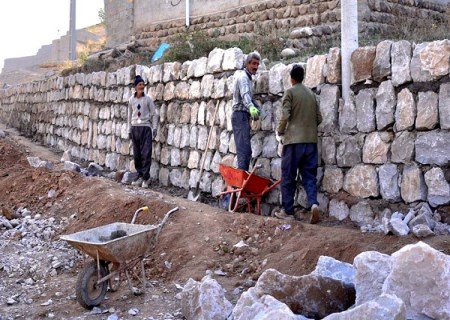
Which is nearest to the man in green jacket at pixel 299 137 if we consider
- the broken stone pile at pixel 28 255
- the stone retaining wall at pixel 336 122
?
the stone retaining wall at pixel 336 122

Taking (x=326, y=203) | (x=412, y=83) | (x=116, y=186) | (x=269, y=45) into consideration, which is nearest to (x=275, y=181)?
(x=326, y=203)

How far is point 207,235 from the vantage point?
7180 mm

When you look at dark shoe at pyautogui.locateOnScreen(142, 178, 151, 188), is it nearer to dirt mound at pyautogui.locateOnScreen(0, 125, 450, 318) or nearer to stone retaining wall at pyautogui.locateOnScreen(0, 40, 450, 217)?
stone retaining wall at pyautogui.locateOnScreen(0, 40, 450, 217)

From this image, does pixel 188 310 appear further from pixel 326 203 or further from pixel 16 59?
pixel 16 59

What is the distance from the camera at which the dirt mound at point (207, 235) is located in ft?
19.4

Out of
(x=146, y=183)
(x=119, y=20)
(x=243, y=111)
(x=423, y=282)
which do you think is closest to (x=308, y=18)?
(x=243, y=111)

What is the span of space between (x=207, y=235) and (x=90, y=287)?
74.9 inches

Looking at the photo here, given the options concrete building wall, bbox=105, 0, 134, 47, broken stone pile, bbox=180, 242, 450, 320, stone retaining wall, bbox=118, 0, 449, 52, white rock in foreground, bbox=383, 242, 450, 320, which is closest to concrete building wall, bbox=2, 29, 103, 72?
concrete building wall, bbox=105, 0, 134, 47

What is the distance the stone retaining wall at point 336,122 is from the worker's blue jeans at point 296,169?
0.22 metres

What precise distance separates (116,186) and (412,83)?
5.43 metres

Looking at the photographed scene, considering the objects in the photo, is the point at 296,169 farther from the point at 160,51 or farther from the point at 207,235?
the point at 160,51

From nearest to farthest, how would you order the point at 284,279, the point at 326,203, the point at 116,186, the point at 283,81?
1. the point at 284,279
2. the point at 326,203
3. the point at 283,81
4. the point at 116,186

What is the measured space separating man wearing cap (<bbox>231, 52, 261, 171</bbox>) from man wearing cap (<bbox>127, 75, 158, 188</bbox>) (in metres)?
2.63

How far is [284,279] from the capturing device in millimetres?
4449
